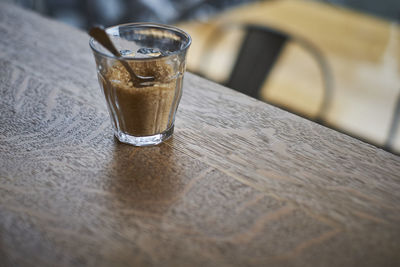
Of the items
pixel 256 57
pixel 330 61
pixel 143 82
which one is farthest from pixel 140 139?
pixel 330 61

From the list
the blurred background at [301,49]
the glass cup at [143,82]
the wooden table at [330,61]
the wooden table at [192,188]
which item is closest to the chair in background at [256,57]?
the blurred background at [301,49]

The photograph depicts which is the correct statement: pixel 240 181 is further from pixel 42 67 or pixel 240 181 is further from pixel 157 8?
pixel 157 8

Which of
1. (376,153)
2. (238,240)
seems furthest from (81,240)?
(376,153)

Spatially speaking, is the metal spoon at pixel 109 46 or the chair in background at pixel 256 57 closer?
the metal spoon at pixel 109 46

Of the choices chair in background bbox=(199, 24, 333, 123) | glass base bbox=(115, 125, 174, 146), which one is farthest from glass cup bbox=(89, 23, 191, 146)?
chair in background bbox=(199, 24, 333, 123)

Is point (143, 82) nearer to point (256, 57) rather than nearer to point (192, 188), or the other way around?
point (192, 188)

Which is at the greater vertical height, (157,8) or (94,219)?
(94,219)

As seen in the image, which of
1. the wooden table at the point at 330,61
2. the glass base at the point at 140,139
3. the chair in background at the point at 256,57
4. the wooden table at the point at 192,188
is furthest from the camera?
the wooden table at the point at 330,61

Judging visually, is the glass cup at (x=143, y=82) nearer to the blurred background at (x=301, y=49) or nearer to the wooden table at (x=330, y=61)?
the blurred background at (x=301, y=49)
